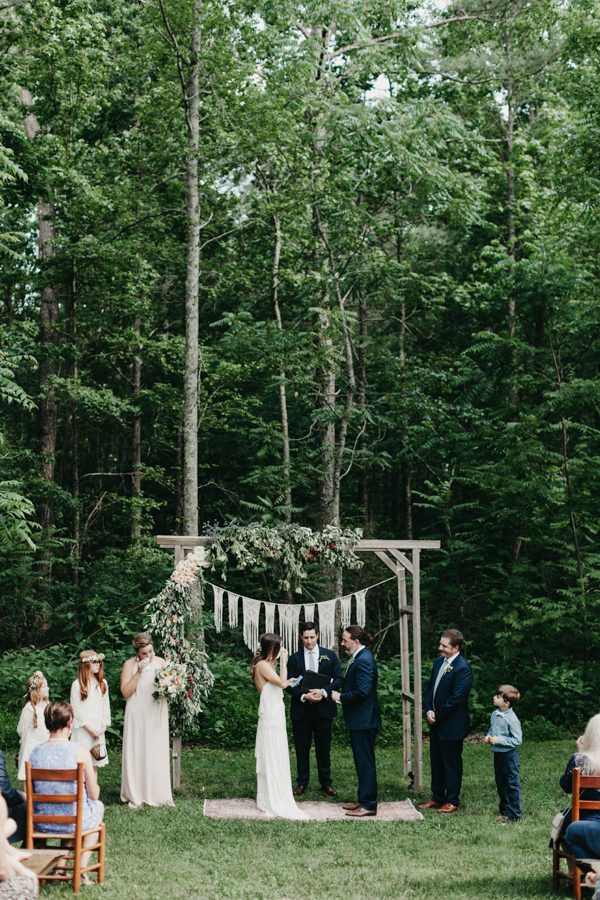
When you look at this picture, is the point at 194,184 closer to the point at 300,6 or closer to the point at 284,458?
the point at 300,6

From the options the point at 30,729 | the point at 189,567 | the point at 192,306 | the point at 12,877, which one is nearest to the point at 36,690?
the point at 30,729

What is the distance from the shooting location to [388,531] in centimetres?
2222

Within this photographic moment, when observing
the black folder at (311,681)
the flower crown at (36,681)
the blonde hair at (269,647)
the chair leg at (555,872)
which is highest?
the blonde hair at (269,647)

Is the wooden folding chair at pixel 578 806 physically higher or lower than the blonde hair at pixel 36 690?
lower

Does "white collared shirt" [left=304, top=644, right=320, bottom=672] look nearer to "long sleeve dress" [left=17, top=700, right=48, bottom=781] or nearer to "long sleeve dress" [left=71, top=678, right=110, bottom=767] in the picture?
"long sleeve dress" [left=71, top=678, right=110, bottom=767]

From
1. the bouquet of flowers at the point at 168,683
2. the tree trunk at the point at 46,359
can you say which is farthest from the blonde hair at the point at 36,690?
the tree trunk at the point at 46,359

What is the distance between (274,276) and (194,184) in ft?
9.98

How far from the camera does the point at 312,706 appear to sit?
1123 cm

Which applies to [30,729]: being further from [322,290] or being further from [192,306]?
[322,290]

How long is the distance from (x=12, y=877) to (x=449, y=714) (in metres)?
5.44

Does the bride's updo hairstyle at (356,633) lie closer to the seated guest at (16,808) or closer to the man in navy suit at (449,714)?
the man in navy suit at (449,714)

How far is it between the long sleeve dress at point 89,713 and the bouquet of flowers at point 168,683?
1.80 ft

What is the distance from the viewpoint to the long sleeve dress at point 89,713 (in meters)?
10.1

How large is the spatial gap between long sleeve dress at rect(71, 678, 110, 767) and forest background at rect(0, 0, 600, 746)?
404 cm
